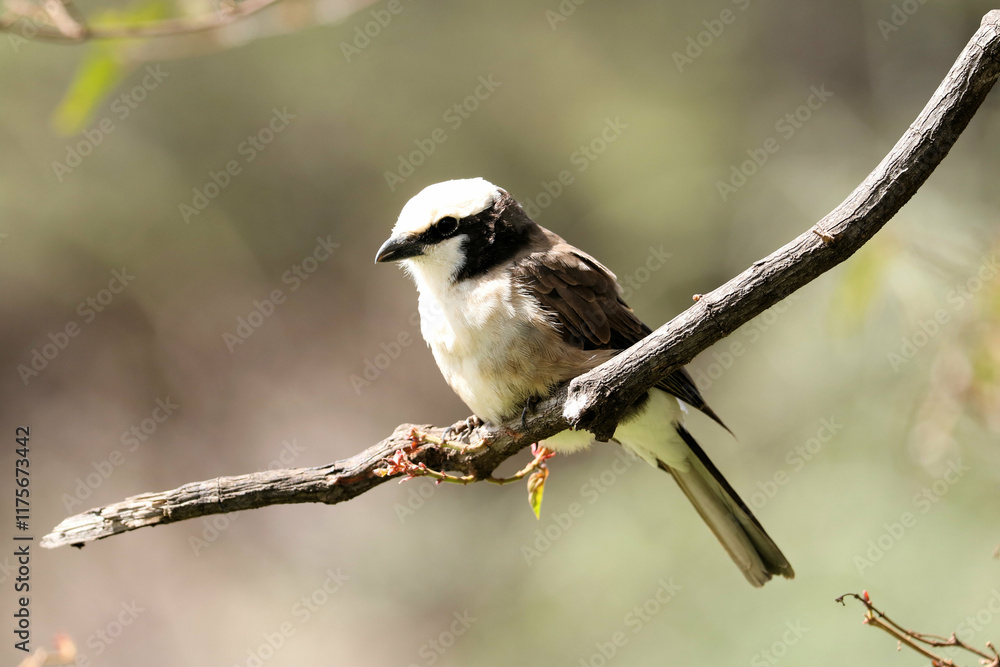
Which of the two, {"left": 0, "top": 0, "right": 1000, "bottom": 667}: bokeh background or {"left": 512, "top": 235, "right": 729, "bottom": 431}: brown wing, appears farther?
{"left": 0, "top": 0, "right": 1000, "bottom": 667}: bokeh background

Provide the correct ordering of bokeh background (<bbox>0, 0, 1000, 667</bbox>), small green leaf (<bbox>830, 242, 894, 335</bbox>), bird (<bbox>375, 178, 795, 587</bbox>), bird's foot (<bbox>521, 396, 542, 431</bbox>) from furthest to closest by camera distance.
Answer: bokeh background (<bbox>0, 0, 1000, 667</bbox>)
small green leaf (<bbox>830, 242, 894, 335</bbox>)
bird (<bbox>375, 178, 795, 587</bbox>)
bird's foot (<bbox>521, 396, 542, 431</bbox>)

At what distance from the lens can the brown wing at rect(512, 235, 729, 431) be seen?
344 centimetres

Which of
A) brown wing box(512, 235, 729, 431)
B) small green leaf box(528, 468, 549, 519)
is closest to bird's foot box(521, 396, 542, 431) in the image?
small green leaf box(528, 468, 549, 519)

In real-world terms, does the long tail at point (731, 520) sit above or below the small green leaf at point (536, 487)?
above

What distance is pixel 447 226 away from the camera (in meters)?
3.52

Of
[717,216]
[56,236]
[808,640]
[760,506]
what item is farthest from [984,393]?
[56,236]

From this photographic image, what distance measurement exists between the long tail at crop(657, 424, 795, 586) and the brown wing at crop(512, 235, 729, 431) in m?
0.24

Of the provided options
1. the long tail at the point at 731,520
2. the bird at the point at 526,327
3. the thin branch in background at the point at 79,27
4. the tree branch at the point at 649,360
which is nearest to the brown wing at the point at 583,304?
the bird at the point at 526,327

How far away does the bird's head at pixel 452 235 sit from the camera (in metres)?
3.48

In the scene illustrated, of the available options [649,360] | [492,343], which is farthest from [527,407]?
[649,360]

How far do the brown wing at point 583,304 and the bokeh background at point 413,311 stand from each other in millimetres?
2526

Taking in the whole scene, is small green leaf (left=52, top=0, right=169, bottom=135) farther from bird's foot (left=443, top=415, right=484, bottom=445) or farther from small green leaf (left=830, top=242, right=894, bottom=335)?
small green leaf (left=830, top=242, right=894, bottom=335)

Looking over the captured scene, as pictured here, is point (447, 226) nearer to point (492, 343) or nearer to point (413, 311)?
point (492, 343)

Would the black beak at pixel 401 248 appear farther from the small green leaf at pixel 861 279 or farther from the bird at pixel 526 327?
the small green leaf at pixel 861 279
